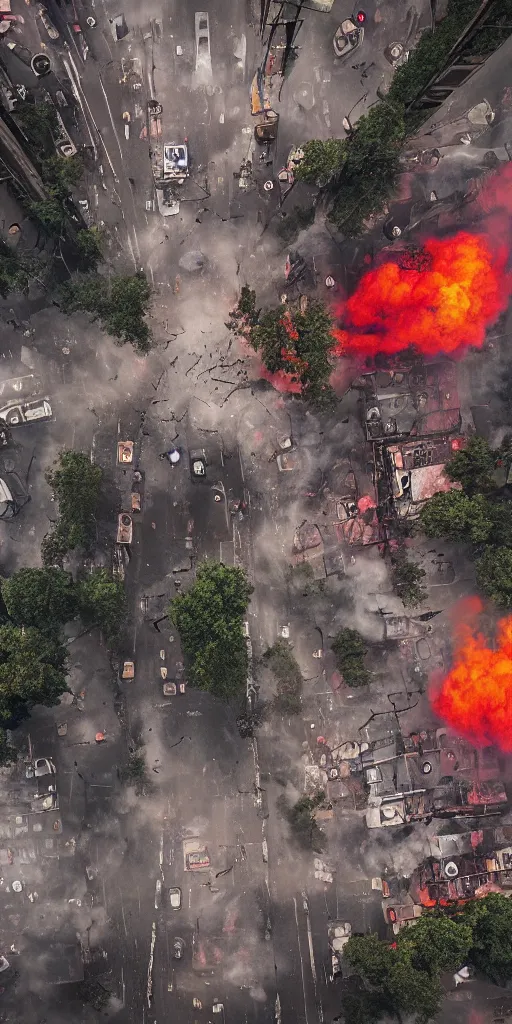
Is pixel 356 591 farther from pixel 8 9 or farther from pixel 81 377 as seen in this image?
pixel 8 9

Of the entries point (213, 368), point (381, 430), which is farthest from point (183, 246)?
point (381, 430)

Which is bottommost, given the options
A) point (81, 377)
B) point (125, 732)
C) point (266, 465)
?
point (125, 732)

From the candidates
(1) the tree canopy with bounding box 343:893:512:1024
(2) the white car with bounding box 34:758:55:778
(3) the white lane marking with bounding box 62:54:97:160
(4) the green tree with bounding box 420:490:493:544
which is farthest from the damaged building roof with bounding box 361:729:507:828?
(3) the white lane marking with bounding box 62:54:97:160

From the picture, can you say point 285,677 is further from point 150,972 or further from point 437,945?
point 150,972

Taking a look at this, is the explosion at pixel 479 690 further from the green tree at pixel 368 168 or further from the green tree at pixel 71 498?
the green tree at pixel 368 168

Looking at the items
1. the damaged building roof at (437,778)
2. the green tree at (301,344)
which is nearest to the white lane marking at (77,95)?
the green tree at (301,344)

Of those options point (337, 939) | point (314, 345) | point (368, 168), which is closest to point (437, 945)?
point (337, 939)

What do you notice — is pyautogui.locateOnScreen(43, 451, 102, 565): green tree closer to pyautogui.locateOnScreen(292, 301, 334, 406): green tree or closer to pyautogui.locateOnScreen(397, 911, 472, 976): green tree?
pyautogui.locateOnScreen(292, 301, 334, 406): green tree
